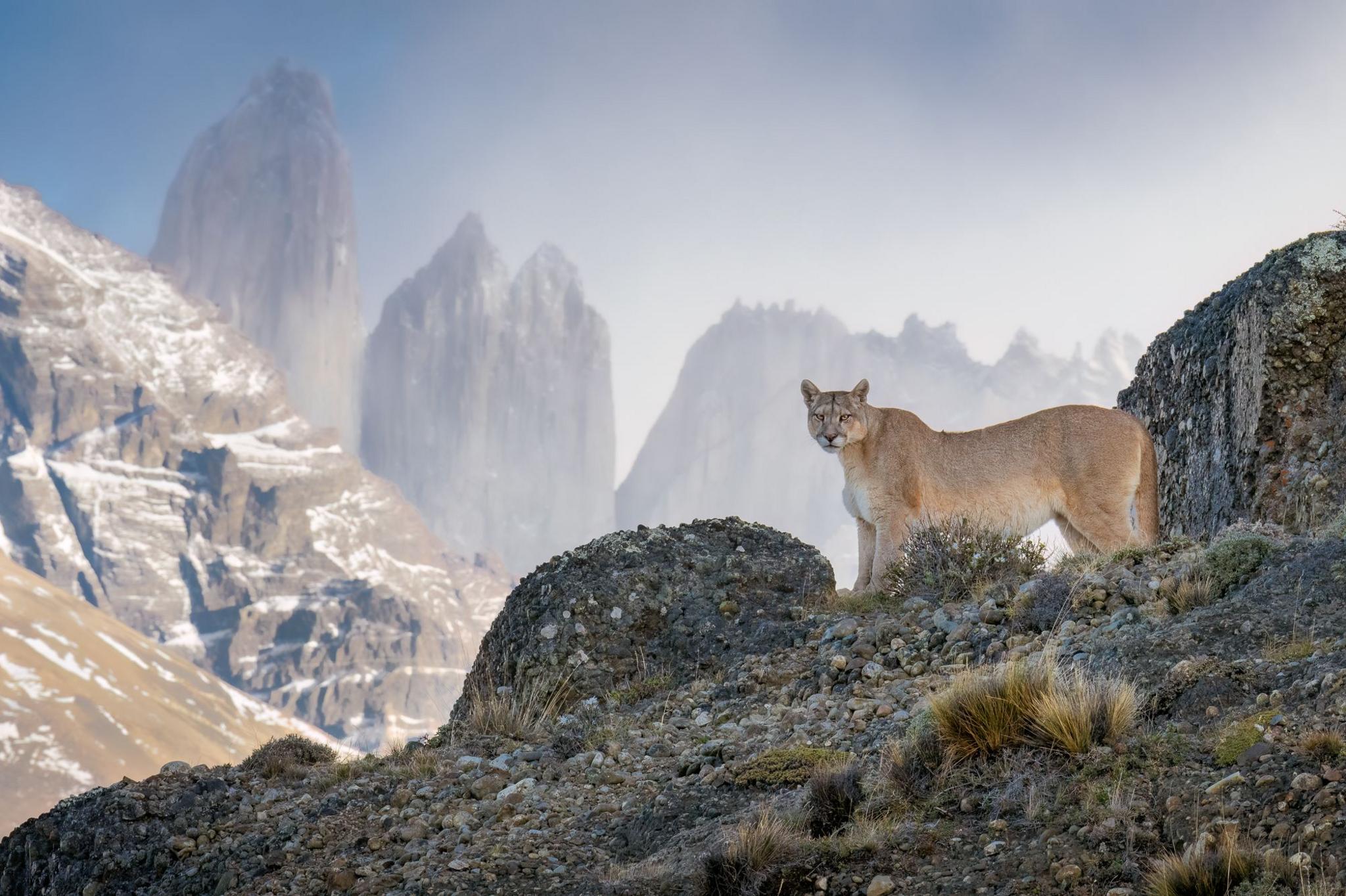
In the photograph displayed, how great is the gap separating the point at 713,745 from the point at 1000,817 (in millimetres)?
2826

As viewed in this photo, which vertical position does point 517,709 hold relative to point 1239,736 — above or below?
above

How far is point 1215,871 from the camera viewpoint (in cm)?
494

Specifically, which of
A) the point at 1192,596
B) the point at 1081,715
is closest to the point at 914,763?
the point at 1081,715

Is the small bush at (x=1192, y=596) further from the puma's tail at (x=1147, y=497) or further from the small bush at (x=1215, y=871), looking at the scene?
the puma's tail at (x=1147, y=497)

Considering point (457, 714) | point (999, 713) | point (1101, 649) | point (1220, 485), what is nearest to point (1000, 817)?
point (999, 713)

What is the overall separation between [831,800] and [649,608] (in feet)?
20.4

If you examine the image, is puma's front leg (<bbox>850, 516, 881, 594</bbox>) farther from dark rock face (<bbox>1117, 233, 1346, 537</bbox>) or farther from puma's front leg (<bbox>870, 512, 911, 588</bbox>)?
dark rock face (<bbox>1117, 233, 1346, 537</bbox>)

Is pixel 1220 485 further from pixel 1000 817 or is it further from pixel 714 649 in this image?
pixel 1000 817

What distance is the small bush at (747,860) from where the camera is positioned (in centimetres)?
594

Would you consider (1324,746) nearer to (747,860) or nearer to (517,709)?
(747,860)

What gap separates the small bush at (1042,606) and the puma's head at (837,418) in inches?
165

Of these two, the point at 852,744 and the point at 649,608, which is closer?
the point at 852,744

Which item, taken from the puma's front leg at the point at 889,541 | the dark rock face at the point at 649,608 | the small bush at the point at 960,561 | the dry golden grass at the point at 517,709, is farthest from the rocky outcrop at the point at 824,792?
the puma's front leg at the point at 889,541

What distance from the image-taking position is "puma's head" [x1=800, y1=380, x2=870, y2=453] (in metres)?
14.1
